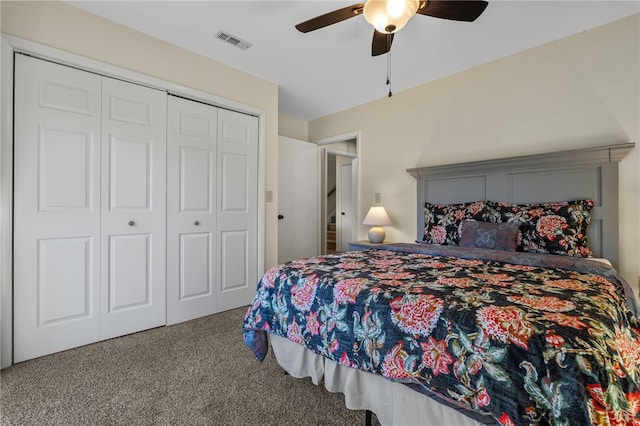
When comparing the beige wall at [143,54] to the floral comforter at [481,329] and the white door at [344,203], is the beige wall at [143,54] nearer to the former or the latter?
the floral comforter at [481,329]

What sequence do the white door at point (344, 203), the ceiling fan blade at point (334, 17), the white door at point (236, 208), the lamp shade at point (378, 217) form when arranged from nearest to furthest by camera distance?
the ceiling fan blade at point (334, 17), the white door at point (236, 208), the lamp shade at point (378, 217), the white door at point (344, 203)

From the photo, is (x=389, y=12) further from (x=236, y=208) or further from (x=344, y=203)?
(x=344, y=203)

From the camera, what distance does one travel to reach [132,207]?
2406 mm

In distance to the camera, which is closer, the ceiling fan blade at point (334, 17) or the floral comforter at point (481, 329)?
the floral comforter at point (481, 329)

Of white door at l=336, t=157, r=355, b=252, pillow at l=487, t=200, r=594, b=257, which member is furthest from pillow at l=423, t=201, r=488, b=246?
white door at l=336, t=157, r=355, b=252

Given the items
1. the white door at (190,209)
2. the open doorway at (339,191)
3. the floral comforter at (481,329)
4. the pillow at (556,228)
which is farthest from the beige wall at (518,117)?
the white door at (190,209)

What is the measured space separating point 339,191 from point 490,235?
3785 millimetres

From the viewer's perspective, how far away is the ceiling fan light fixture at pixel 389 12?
1.58 metres

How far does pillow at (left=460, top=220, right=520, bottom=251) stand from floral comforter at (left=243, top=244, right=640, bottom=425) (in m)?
0.41

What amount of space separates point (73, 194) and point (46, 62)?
0.94 m

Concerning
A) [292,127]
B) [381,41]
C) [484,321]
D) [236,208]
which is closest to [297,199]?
[292,127]

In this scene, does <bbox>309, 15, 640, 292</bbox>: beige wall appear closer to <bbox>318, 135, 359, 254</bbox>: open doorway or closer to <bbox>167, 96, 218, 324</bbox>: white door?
<bbox>318, 135, 359, 254</bbox>: open doorway

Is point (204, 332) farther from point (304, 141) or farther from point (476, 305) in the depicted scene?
point (304, 141)

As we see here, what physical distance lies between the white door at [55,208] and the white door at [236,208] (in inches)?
40.1
